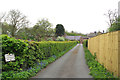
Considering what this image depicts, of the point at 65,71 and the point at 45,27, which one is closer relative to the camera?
the point at 65,71

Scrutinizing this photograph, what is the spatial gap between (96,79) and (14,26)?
90.1ft

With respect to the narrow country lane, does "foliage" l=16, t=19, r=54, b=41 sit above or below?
above

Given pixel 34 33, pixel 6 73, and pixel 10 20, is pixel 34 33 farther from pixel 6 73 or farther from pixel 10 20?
pixel 6 73

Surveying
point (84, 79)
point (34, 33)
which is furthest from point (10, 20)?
point (84, 79)

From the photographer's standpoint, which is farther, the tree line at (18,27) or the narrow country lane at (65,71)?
the tree line at (18,27)

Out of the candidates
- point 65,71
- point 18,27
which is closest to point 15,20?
point 18,27

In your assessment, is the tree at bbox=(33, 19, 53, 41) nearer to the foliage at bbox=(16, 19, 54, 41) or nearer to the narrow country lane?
the foliage at bbox=(16, 19, 54, 41)

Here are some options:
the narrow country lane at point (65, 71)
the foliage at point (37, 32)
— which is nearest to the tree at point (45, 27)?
the foliage at point (37, 32)

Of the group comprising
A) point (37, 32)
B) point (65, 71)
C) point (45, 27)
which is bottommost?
Answer: point (65, 71)

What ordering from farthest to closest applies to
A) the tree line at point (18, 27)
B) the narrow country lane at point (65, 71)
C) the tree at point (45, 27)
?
the tree at point (45, 27) < the tree line at point (18, 27) < the narrow country lane at point (65, 71)

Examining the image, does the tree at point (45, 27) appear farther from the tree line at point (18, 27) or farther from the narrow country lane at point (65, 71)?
the narrow country lane at point (65, 71)

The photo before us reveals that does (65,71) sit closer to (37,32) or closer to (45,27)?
(37,32)

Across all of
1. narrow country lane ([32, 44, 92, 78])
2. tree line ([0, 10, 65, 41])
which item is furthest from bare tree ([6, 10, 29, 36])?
narrow country lane ([32, 44, 92, 78])

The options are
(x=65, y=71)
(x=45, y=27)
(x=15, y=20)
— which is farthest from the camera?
(x=45, y=27)
